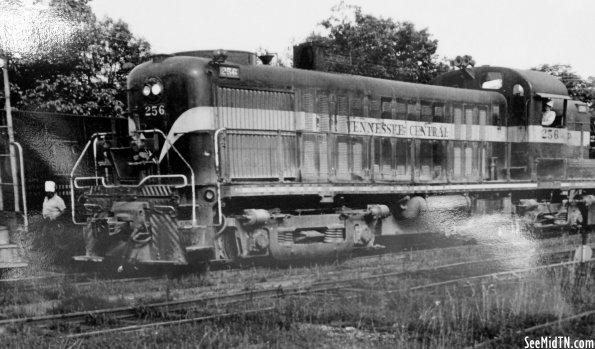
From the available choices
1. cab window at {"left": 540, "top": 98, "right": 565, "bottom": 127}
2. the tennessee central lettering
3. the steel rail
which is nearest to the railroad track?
the steel rail

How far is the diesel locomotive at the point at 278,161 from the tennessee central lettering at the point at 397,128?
0.03 metres

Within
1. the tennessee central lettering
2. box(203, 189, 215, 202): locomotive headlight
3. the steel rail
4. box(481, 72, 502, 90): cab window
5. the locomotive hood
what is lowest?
the steel rail

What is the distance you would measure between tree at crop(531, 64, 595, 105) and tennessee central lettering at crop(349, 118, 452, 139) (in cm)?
1964

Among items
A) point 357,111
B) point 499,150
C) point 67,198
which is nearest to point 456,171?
point 499,150

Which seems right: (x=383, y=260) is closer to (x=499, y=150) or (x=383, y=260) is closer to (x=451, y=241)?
(x=451, y=241)

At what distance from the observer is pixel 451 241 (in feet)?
52.9

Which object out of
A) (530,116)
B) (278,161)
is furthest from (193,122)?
(530,116)

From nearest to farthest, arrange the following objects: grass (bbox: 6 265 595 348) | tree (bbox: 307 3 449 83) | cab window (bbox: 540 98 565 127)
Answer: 1. grass (bbox: 6 265 595 348)
2. cab window (bbox: 540 98 565 127)
3. tree (bbox: 307 3 449 83)

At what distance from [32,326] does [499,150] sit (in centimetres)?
1254

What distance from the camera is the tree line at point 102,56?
31.7 feet

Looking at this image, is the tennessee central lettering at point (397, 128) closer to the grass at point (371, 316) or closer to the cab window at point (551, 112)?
the cab window at point (551, 112)

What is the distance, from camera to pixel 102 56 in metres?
17.2

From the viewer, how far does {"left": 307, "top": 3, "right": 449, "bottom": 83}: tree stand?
104ft

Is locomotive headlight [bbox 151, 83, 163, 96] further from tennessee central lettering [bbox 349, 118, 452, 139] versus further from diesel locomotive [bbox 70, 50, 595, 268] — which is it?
tennessee central lettering [bbox 349, 118, 452, 139]
